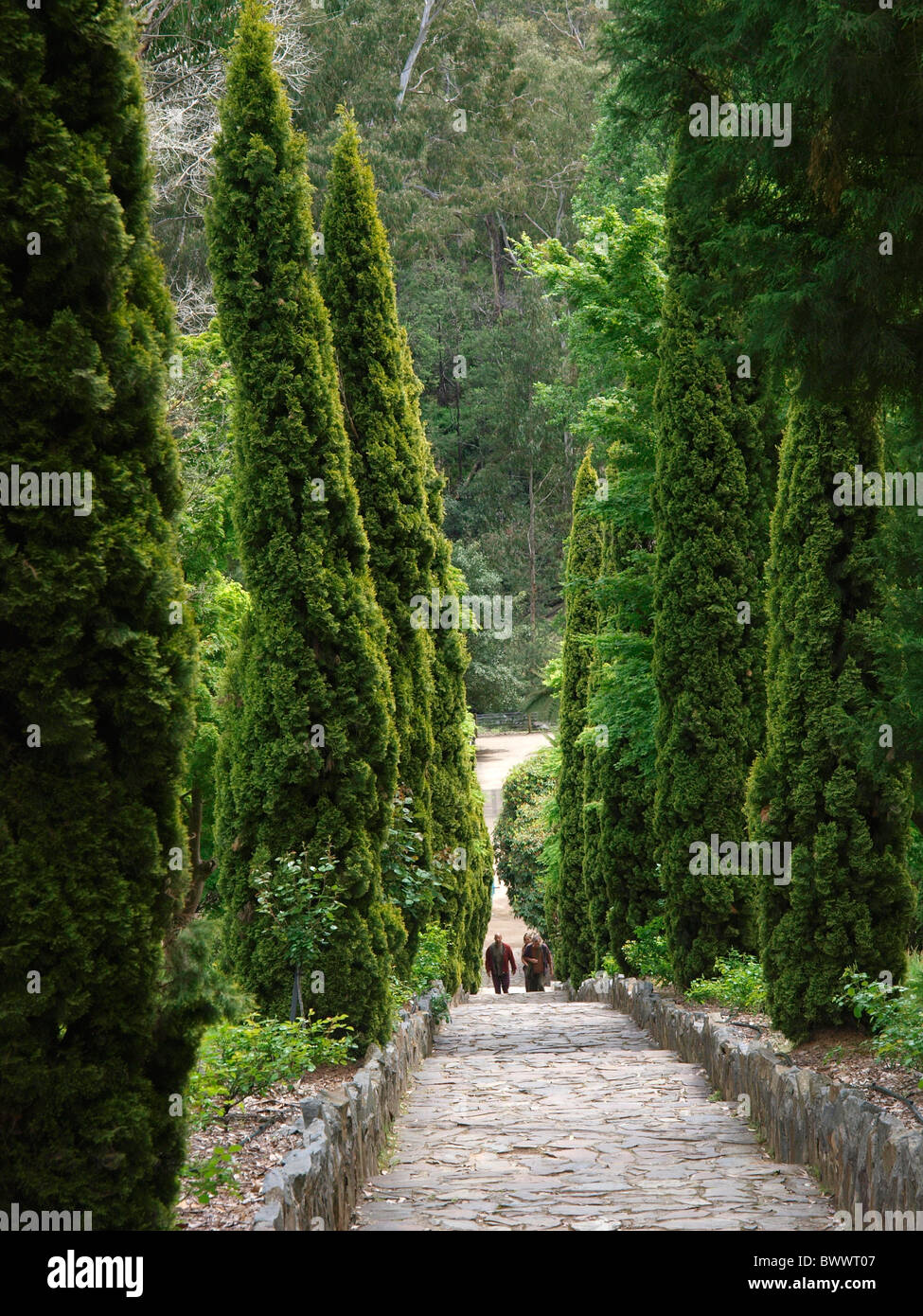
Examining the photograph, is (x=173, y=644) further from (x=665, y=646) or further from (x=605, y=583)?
(x=605, y=583)

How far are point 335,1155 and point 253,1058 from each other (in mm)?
1142

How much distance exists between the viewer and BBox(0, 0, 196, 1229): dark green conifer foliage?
406 centimetres

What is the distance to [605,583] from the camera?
14.4m

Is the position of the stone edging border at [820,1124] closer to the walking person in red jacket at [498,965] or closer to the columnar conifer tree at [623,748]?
the columnar conifer tree at [623,748]

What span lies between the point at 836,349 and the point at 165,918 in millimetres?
3715

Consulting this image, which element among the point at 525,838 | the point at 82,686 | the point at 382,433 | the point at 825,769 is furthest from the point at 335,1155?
the point at 525,838

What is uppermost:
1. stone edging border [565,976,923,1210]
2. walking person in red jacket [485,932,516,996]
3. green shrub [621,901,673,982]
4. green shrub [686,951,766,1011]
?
stone edging border [565,976,923,1210]

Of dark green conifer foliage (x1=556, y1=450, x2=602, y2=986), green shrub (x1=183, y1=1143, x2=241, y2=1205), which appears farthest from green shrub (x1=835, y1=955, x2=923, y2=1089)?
dark green conifer foliage (x1=556, y1=450, x2=602, y2=986)

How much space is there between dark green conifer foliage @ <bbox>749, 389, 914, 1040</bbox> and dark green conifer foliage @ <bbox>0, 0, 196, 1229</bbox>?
518 cm

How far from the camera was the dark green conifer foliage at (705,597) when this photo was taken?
39.0ft

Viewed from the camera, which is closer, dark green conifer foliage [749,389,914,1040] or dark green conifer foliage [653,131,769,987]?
dark green conifer foliage [749,389,914,1040]

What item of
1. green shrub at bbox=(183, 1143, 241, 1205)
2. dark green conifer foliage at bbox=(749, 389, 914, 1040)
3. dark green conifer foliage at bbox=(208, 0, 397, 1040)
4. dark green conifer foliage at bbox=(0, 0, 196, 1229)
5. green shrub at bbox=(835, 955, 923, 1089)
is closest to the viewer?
dark green conifer foliage at bbox=(0, 0, 196, 1229)

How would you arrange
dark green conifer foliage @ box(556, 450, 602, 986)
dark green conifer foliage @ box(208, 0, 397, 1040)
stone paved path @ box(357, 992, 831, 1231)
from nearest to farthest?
stone paved path @ box(357, 992, 831, 1231)
dark green conifer foliage @ box(208, 0, 397, 1040)
dark green conifer foliage @ box(556, 450, 602, 986)

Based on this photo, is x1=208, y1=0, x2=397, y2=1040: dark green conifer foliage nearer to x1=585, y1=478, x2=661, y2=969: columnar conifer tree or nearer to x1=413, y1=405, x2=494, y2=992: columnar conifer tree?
x1=585, y1=478, x2=661, y2=969: columnar conifer tree
